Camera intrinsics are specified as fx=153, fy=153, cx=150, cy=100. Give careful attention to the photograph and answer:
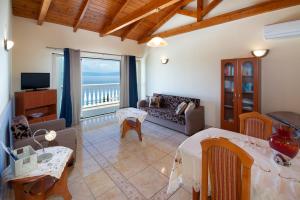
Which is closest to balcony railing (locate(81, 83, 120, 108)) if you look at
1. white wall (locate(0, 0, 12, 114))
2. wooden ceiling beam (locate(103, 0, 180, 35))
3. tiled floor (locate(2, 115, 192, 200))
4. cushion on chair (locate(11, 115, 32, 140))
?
tiled floor (locate(2, 115, 192, 200))

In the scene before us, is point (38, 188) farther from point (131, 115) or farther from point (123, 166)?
point (131, 115)

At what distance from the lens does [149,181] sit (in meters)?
2.08

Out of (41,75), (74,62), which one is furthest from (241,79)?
(41,75)

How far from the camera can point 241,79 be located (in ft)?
10.6

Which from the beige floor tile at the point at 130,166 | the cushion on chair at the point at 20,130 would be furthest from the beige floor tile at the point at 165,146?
the cushion on chair at the point at 20,130

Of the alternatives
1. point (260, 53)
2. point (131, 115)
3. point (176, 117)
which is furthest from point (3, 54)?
point (260, 53)

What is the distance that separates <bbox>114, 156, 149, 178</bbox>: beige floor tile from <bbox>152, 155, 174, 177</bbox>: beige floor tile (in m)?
0.19

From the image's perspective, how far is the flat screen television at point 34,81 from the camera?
130 inches

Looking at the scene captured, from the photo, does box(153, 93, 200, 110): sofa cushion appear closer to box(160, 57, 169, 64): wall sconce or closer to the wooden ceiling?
box(160, 57, 169, 64): wall sconce

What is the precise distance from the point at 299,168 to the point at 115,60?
5.20m

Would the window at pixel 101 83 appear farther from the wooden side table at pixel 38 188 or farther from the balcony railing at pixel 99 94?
the wooden side table at pixel 38 188

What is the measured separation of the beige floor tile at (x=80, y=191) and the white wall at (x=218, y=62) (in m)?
3.27

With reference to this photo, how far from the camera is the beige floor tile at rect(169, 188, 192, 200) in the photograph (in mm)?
1789

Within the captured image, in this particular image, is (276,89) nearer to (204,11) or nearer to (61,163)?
(204,11)
